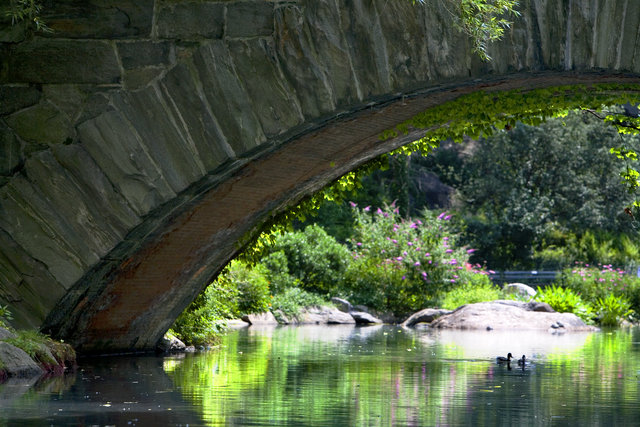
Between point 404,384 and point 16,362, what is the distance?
2.99 meters

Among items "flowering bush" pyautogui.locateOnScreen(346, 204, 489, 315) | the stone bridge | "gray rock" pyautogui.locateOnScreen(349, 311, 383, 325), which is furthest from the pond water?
"flowering bush" pyautogui.locateOnScreen(346, 204, 489, 315)

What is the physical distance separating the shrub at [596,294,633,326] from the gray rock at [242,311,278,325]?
25.8 feet

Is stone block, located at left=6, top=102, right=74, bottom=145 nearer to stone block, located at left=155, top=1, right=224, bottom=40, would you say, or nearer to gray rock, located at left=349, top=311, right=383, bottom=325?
stone block, located at left=155, top=1, right=224, bottom=40

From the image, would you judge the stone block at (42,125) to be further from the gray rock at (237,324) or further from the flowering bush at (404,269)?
the flowering bush at (404,269)

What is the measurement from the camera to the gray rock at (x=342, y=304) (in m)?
25.9

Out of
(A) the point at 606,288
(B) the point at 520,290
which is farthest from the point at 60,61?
(A) the point at 606,288

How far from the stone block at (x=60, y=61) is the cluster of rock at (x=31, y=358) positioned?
1.86m

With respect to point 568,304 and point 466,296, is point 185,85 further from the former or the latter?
point 466,296

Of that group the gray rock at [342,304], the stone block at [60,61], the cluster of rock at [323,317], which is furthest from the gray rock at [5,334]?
the gray rock at [342,304]

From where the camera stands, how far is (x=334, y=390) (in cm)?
746

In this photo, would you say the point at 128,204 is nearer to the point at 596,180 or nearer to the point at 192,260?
the point at 192,260

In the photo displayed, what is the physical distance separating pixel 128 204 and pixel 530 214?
3053 centimetres

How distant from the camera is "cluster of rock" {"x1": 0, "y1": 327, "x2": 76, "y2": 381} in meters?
7.67

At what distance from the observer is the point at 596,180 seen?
1459 inches
